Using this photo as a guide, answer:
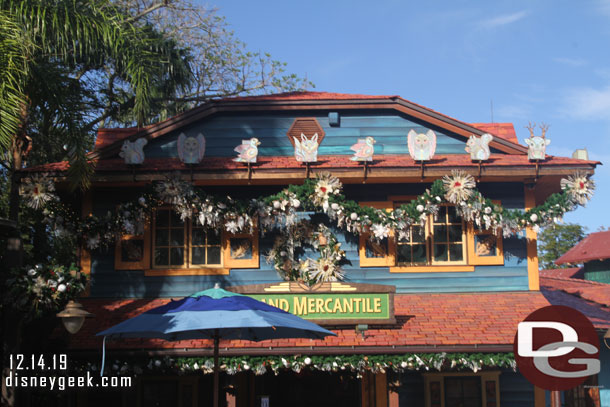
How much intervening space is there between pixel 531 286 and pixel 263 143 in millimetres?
5698

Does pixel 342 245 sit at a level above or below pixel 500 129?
below

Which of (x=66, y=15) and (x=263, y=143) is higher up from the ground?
(x=66, y=15)

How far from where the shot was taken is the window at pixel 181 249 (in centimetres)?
1316

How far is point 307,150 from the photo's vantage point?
12672mm

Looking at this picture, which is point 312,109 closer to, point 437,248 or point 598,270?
point 437,248

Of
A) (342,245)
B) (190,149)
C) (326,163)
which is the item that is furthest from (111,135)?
(342,245)

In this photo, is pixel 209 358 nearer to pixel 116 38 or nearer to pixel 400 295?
pixel 400 295

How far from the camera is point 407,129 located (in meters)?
13.9

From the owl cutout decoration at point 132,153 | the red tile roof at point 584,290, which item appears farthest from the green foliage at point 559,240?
the owl cutout decoration at point 132,153

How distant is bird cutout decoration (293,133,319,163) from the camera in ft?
41.5

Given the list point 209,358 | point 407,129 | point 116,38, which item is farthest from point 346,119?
point 209,358

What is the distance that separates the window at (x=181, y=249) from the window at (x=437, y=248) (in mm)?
2296

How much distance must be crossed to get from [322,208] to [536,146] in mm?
4007

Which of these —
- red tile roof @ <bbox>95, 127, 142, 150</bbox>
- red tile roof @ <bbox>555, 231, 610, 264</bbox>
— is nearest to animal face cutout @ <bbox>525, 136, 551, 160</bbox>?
red tile roof @ <bbox>95, 127, 142, 150</bbox>
